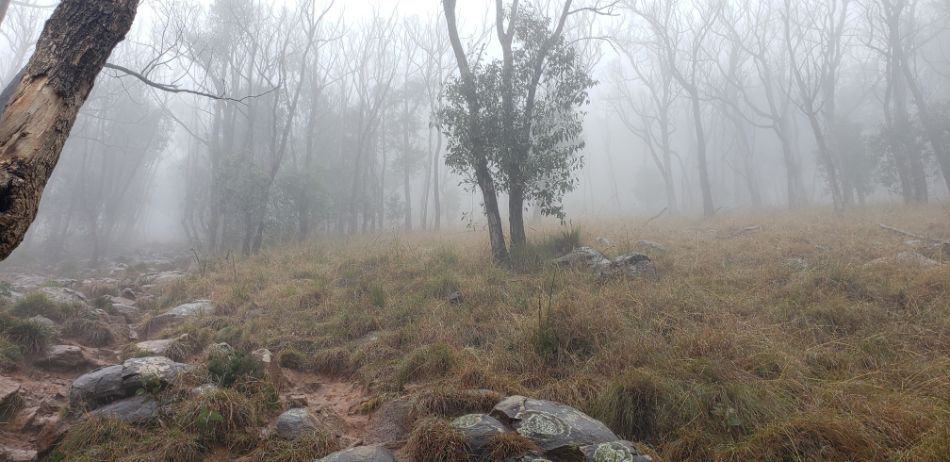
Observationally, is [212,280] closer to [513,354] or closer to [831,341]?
[513,354]

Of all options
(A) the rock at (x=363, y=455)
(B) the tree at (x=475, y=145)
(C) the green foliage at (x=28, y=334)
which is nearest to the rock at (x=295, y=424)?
(A) the rock at (x=363, y=455)

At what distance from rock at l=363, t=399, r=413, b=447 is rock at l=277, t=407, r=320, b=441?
445mm

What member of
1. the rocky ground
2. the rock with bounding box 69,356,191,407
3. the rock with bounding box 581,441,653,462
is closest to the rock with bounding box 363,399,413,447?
the rocky ground

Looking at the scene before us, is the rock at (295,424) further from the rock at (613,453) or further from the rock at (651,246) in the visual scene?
the rock at (651,246)

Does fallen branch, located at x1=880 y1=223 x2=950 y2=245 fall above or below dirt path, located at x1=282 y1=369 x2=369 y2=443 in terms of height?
above

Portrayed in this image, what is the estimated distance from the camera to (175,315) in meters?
6.98

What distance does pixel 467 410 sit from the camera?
12.6ft

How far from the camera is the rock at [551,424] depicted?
3148 millimetres

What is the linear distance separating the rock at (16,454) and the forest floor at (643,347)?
0.61 ft

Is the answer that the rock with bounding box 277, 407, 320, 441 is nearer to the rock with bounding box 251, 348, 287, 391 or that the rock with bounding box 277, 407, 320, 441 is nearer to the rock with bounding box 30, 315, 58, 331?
the rock with bounding box 251, 348, 287, 391

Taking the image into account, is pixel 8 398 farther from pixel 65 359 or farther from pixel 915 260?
pixel 915 260

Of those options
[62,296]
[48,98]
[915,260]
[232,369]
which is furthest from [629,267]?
[62,296]

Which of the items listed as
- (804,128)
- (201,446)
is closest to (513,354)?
(201,446)

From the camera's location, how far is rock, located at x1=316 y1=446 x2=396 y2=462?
314cm
